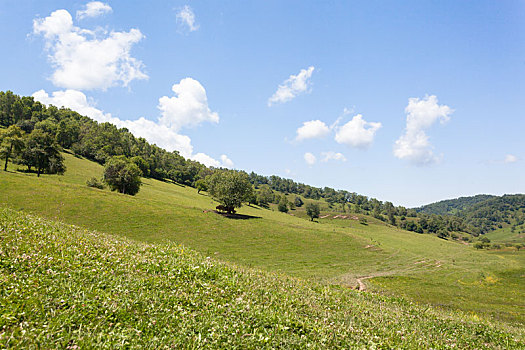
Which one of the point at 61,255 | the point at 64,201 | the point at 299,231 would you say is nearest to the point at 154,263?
the point at 61,255

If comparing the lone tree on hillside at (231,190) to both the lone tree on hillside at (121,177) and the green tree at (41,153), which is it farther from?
the green tree at (41,153)

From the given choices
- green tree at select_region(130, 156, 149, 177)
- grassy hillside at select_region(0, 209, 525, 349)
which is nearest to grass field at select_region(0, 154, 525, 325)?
grassy hillside at select_region(0, 209, 525, 349)

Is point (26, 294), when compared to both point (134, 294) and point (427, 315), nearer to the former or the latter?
point (134, 294)

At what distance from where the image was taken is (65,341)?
16.8 ft

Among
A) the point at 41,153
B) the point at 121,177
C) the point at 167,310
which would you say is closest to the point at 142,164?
the point at 41,153

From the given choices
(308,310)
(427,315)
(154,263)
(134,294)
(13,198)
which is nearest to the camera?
(134,294)

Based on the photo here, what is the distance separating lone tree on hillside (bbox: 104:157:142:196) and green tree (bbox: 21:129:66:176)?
1739 cm

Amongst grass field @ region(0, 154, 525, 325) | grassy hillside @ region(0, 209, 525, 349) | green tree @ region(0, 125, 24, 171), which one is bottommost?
grass field @ region(0, 154, 525, 325)

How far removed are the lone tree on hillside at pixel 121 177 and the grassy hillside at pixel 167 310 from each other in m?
68.2

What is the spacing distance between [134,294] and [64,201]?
51567 millimetres

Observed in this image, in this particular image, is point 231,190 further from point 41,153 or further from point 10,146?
point 10,146

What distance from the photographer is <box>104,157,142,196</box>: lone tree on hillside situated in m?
74.1

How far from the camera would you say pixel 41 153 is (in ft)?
244

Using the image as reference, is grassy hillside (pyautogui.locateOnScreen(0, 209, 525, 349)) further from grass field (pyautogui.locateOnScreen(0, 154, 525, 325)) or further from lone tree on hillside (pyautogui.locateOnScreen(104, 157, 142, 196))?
lone tree on hillside (pyautogui.locateOnScreen(104, 157, 142, 196))
